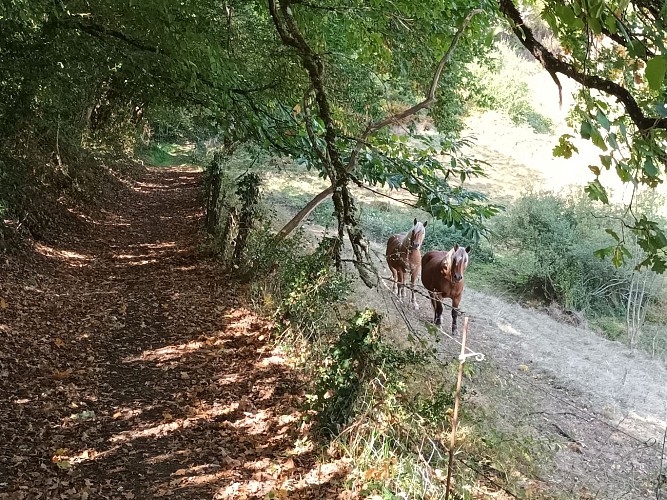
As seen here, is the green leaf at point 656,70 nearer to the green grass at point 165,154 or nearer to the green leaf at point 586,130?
the green leaf at point 586,130

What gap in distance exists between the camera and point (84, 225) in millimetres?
12047

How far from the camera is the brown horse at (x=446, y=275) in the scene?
8859 millimetres

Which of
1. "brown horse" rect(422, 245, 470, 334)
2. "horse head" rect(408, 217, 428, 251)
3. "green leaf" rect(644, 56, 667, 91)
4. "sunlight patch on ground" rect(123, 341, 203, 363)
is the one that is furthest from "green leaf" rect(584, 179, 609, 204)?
"horse head" rect(408, 217, 428, 251)

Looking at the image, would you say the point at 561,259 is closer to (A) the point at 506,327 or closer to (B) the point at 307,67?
(A) the point at 506,327

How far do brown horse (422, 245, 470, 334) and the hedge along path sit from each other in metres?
3.18

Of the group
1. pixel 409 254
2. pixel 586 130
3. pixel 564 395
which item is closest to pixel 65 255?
pixel 409 254

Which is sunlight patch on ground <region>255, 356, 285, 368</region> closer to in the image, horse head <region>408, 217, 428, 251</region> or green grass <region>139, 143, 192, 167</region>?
horse head <region>408, 217, 428, 251</region>

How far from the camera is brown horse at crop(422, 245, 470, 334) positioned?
8.86m

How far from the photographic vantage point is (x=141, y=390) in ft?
19.0

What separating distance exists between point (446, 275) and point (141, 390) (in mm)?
5110

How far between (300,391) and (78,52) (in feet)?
18.1

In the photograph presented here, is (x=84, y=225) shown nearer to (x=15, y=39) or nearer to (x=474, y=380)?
(x=15, y=39)

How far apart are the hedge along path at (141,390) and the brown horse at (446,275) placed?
318 centimetres

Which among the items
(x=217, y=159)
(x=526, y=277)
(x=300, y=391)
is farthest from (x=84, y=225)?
(x=526, y=277)
